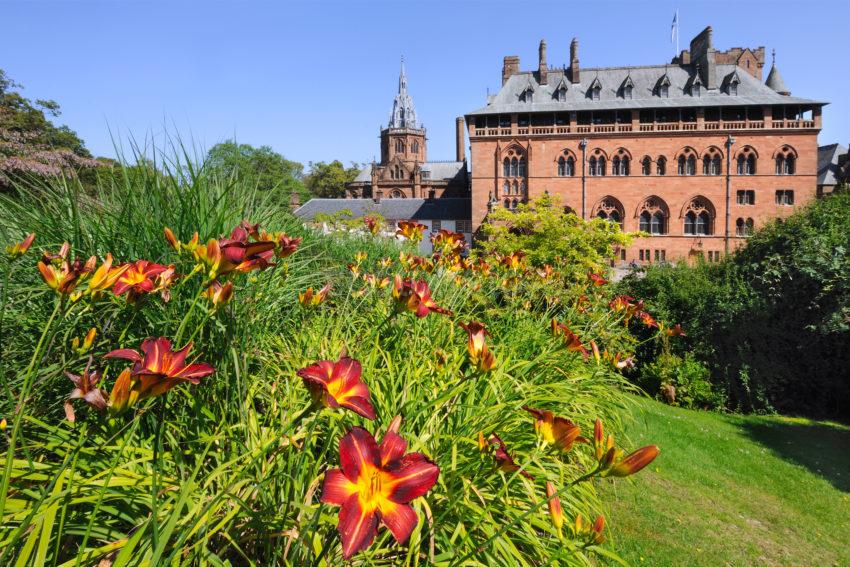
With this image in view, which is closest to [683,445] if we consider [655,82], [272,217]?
[272,217]

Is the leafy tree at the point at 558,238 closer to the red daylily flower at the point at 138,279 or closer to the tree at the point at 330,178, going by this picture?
the red daylily flower at the point at 138,279

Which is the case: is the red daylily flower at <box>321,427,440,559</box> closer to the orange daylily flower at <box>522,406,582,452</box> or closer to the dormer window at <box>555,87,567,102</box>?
the orange daylily flower at <box>522,406,582,452</box>

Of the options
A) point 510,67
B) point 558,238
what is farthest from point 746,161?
point 558,238

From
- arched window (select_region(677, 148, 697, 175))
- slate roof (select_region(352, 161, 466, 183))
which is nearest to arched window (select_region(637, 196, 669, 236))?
arched window (select_region(677, 148, 697, 175))

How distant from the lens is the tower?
56531mm

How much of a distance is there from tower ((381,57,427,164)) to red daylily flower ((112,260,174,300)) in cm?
5518

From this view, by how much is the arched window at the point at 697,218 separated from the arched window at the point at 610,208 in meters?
4.29

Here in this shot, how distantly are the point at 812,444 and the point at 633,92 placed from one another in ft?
102

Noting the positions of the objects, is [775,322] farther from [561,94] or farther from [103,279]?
[561,94]

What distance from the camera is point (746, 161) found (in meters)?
30.8

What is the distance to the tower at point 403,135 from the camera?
5653cm

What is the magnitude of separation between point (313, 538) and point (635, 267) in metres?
10.5

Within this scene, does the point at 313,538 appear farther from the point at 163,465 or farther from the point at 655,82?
the point at 655,82

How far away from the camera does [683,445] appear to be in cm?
548
